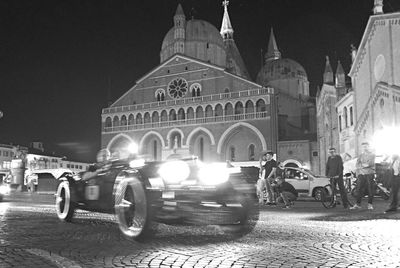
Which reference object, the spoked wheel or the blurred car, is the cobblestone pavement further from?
the blurred car

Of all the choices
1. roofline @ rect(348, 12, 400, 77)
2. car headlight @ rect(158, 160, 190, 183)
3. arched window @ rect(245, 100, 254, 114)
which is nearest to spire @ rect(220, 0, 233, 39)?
arched window @ rect(245, 100, 254, 114)

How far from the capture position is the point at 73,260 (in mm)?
4566

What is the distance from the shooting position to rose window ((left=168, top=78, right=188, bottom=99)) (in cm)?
5175

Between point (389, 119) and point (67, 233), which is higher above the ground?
point (389, 119)

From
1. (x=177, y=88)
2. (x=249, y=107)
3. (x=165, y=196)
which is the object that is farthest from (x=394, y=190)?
(x=177, y=88)

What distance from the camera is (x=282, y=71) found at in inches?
2611

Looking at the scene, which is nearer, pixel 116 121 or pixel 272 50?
pixel 116 121

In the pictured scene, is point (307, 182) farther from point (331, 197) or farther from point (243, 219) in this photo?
point (243, 219)

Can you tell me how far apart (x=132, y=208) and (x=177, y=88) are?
152ft

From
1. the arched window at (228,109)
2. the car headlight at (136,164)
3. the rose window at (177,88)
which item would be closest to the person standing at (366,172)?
the car headlight at (136,164)

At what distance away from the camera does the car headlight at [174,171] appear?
6590 mm

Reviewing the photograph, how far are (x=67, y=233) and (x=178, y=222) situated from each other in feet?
6.19

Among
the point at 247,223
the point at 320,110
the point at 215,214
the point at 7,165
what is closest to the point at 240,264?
the point at 215,214

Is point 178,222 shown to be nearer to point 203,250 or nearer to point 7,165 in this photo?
point 203,250
